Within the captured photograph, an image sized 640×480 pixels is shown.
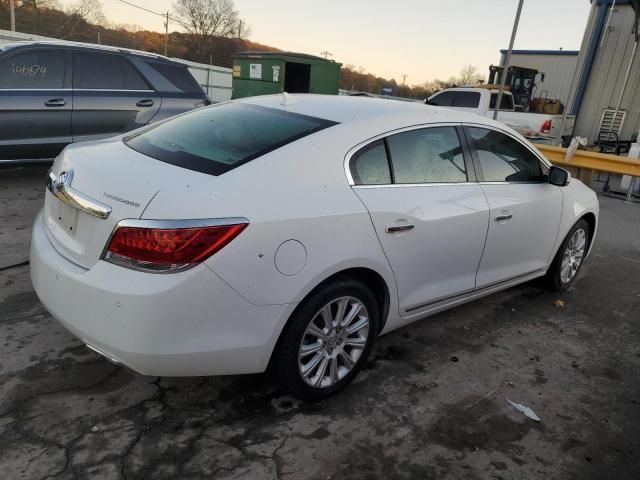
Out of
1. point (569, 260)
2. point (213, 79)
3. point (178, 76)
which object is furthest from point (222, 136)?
point (213, 79)

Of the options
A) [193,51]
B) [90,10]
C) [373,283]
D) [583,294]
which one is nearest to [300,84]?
[583,294]

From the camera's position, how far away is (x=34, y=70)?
5.90m

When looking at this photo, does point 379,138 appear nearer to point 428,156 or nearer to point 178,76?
point 428,156

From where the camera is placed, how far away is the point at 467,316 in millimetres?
4098

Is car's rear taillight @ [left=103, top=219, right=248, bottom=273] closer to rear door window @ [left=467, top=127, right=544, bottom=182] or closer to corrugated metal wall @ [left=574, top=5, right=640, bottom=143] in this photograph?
rear door window @ [left=467, top=127, right=544, bottom=182]

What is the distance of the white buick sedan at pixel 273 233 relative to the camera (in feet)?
6.98

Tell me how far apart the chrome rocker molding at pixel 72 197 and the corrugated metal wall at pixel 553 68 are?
31.5 m

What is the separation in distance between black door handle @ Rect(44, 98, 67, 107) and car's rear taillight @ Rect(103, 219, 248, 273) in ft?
15.6

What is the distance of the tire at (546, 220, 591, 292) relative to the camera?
4.52 meters

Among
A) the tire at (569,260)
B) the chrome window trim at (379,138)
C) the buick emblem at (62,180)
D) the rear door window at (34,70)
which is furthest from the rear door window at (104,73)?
the tire at (569,260)

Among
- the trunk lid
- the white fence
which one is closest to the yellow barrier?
the trunk lid

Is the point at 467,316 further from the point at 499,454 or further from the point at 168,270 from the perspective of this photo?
the point at 168,270

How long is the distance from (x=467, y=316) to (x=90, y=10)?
56412 millimetres

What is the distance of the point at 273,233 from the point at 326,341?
0.75 metres
